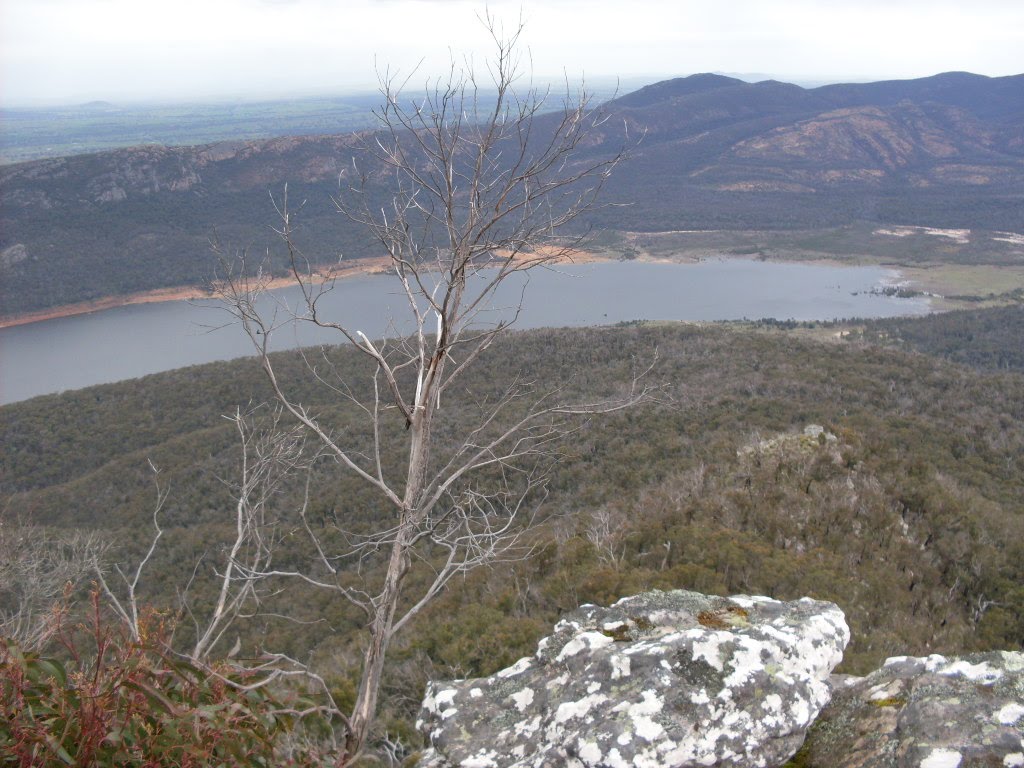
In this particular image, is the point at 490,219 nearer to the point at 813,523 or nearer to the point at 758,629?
the point at 758,629

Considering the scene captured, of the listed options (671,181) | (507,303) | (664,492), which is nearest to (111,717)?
A: (664,492)

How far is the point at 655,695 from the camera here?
2689 mm

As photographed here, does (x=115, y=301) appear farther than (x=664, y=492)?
Yes

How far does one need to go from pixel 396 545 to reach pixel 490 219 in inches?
51.2

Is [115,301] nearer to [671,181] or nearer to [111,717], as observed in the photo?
[111,717]

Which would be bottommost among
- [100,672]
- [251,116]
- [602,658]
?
[602,658]

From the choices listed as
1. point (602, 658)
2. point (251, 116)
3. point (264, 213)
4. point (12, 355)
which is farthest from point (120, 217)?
point (251, 116)

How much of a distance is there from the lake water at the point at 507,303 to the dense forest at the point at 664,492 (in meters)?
11.7

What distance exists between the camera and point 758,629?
9.96ft

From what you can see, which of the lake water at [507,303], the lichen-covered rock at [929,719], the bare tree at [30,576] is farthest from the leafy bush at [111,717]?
the lake water at [507,303]

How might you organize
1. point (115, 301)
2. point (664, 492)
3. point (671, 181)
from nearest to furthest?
point (664, 492) → point (115, 301) → point (671, 181)

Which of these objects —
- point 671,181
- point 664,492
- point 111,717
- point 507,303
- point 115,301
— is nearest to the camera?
point 111,717

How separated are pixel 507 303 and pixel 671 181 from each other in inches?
2549

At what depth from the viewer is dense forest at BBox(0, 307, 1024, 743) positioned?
5477mm
